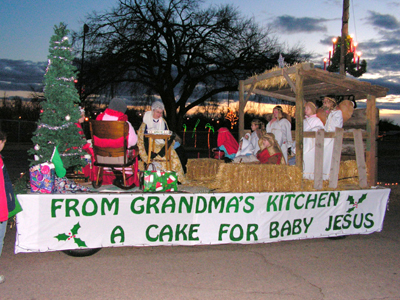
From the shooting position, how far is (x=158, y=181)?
474 cm

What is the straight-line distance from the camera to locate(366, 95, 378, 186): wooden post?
21.1 ft

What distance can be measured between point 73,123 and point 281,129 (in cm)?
388

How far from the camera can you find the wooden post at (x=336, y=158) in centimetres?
552

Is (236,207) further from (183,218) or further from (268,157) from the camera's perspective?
(268,157)

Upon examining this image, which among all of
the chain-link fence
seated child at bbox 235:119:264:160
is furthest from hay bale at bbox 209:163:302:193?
the chain-link fence

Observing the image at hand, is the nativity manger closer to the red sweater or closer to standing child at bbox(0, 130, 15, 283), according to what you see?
the red sweater

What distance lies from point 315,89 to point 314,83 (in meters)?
0.56

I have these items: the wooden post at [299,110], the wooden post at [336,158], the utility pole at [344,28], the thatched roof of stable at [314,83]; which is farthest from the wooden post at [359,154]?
the utility pole at [344,28]

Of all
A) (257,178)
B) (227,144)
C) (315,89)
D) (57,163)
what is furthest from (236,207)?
(315,89)

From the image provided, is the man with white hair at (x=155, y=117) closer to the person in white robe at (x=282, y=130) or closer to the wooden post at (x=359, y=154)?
the person in white robe at (x=282, y=130)

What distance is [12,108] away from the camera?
44219mm

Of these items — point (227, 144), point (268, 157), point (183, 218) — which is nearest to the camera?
point (183, 218)

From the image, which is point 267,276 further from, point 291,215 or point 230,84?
point 230,84

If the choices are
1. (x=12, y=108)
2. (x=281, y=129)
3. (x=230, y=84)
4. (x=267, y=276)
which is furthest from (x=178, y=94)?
(x=12, y=108)
